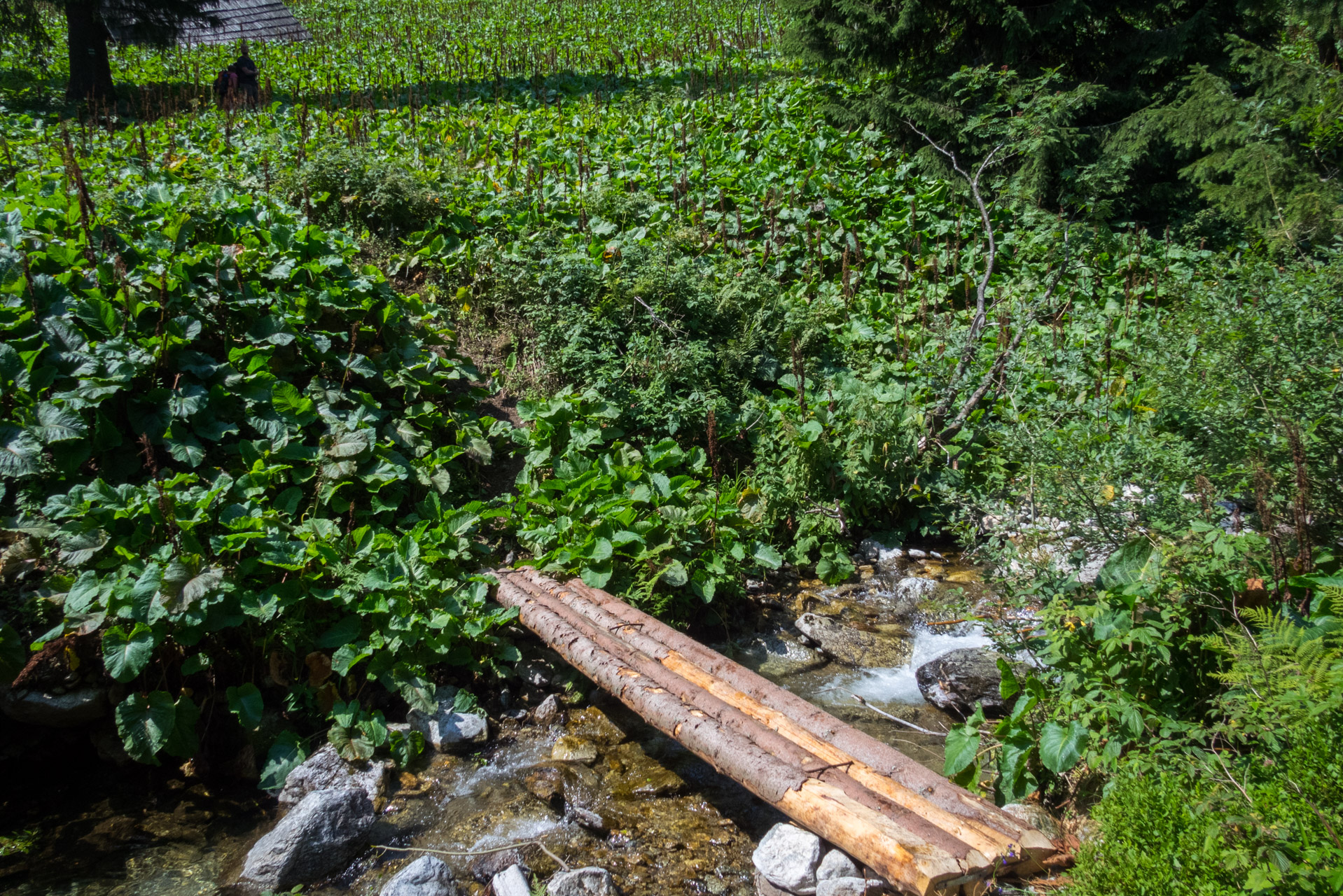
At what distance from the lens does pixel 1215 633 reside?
271cm

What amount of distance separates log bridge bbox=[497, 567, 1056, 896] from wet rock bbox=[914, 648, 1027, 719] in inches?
42.1

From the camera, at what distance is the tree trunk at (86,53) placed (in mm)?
11234

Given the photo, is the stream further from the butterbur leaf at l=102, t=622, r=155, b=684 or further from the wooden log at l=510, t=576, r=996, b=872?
the butterbur leaf at l=102, t=622, r=155, b=684

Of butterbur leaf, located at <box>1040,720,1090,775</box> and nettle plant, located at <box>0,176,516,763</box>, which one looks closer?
butterbur leaf, located at <box>1040,720,1090,775</box>

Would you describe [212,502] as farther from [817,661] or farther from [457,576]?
[817,661]

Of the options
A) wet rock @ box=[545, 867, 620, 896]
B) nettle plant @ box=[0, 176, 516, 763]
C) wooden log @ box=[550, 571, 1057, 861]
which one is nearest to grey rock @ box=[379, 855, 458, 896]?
wet rock @ box=[545, 867, 620, 896]

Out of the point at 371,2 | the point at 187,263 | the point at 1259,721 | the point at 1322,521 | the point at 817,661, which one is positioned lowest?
the point at 817,661

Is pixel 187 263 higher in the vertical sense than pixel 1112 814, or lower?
higher

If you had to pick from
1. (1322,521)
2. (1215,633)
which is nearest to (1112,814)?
(1215,633)

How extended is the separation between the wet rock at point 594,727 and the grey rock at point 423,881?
3.39 ft

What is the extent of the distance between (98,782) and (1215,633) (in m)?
4.76

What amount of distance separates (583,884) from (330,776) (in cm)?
137

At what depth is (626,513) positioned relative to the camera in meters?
4.52

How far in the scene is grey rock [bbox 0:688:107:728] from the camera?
3365 millimetres
